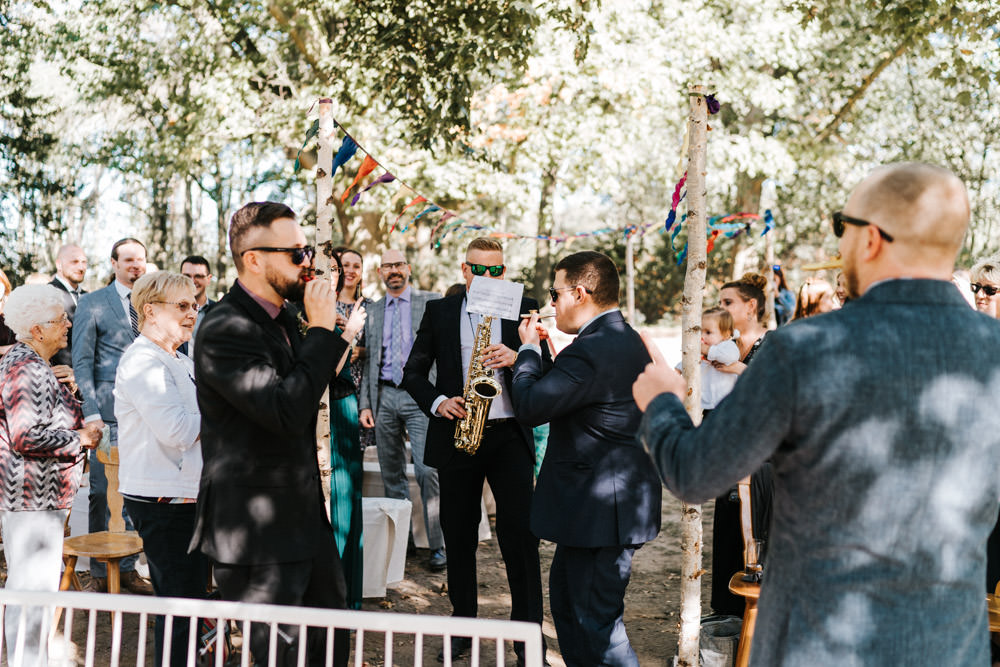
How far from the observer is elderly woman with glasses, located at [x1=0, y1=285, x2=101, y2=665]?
362 cm

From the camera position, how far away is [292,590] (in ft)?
9.29

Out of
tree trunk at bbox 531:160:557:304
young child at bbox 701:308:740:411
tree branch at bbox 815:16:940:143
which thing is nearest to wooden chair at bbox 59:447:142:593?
young child at bbox 701:308:740:411

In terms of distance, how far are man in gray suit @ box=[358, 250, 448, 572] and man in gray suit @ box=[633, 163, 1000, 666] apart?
4.67m

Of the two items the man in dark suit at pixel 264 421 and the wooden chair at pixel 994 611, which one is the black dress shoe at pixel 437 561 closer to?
the man in dark suit at pixel 264 421

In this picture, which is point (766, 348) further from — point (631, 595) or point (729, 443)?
point (631, 595)

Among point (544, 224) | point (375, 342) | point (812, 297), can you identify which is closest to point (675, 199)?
point (812, 297)

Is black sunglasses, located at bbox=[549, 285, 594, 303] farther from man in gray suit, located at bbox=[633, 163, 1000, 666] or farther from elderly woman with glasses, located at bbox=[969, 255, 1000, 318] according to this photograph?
elderly woman with glasses, located at bbox=[969, 255, 1000, 318]

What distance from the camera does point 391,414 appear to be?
6.56m

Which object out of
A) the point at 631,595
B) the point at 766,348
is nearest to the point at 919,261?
the point at 766,348

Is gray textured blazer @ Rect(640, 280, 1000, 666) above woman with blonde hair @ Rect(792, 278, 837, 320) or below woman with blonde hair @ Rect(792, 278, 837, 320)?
below

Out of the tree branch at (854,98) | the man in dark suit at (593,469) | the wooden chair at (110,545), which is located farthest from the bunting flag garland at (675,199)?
the tree branch at (854,98)

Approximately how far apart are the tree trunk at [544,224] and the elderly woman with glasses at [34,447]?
1349 centimetres

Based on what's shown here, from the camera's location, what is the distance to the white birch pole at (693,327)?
12.1 feet

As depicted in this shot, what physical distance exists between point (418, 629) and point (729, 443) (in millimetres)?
850
